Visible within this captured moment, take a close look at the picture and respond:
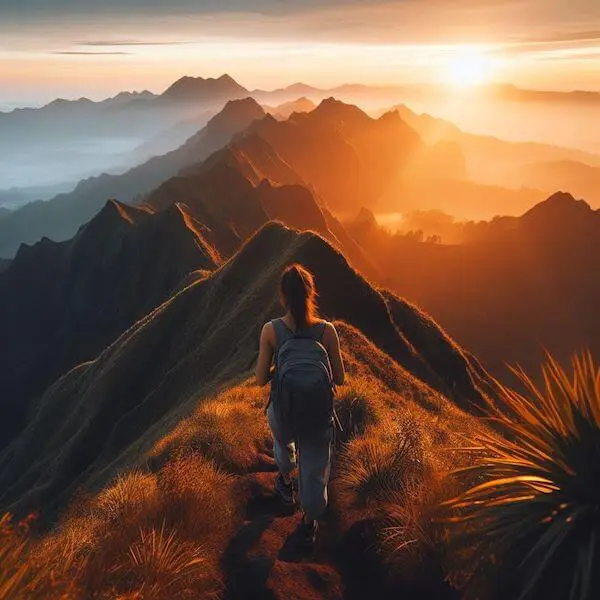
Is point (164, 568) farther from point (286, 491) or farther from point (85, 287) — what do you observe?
point (85, 287)

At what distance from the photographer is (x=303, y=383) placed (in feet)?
20.3

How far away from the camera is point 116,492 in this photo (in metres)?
7.05

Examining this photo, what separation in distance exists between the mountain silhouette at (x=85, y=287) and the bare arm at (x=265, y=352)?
73.2m

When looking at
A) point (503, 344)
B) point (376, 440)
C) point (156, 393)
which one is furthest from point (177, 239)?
point (376, 440)

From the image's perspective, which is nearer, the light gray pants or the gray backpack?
the gray backpack

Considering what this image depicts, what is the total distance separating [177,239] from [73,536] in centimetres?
8484

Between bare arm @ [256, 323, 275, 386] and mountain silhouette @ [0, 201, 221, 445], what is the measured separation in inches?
2883

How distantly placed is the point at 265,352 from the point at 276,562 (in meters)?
2.39

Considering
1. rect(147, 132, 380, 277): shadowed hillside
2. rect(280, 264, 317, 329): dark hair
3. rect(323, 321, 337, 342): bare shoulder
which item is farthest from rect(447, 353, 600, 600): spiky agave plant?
rect(147, 132, 380, 277): shadowed hillside

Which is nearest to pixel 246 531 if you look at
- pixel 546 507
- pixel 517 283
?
pixel 546 507

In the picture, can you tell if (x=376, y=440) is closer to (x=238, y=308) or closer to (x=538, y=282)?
(x=238, y=308)

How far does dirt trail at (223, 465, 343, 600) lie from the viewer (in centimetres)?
603

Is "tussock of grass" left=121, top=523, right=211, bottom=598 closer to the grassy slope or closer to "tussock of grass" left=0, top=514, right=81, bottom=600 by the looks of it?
the grassy slope

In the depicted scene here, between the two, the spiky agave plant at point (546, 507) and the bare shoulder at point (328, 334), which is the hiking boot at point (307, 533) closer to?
the spiky agave plant at point (546, 507)
